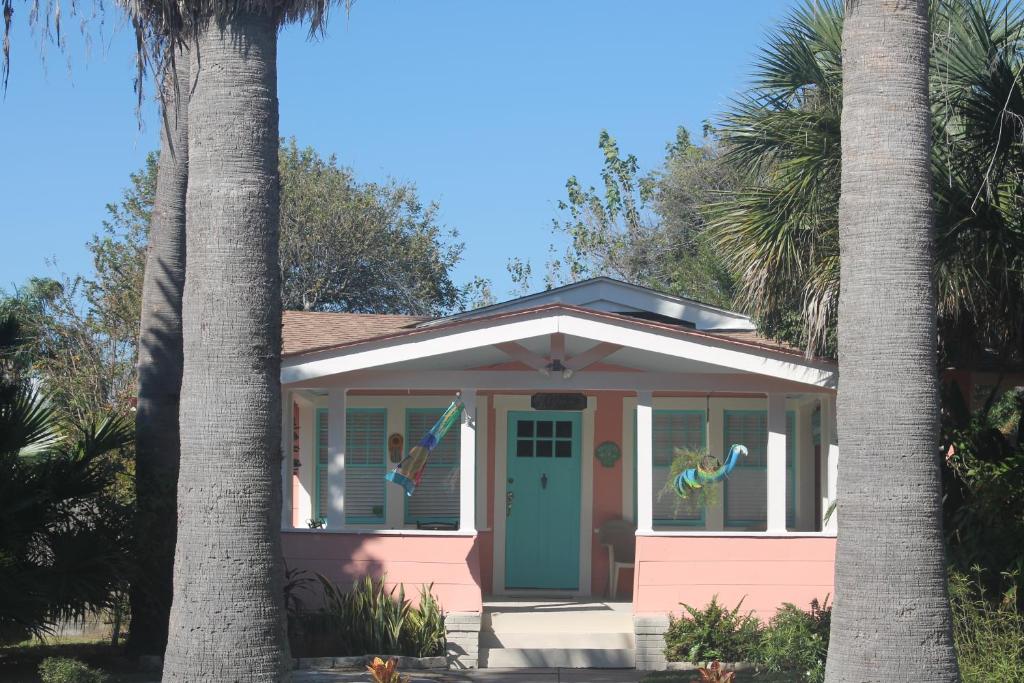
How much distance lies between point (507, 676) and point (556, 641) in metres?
0.82

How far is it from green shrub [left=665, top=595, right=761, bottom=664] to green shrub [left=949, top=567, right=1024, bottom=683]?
93.6 inches

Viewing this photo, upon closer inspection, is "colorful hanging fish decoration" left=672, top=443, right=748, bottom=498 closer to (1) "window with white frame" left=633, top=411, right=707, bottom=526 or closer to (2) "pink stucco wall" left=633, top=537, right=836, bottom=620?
(2) "pink stucco wall" left=633, top=537, right=836, bottom=620

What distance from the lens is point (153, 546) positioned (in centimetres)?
1087

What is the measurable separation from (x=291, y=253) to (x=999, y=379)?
24.4m

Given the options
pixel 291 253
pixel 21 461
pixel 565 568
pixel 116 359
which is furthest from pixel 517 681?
pixel 291 253

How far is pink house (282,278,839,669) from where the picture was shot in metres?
11.8

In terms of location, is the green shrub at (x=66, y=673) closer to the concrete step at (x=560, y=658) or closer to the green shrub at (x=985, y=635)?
the concrete step at (x=560, y=658)

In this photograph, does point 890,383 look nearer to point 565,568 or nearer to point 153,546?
point 153,546

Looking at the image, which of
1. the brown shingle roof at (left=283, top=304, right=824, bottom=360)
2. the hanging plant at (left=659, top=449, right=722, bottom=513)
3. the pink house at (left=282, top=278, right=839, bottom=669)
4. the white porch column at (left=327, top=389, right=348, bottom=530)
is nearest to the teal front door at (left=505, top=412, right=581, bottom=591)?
the pink house at (left=282, top=278, right=839, bottom=669)

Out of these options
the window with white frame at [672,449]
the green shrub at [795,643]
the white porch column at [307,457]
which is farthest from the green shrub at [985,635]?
the white porch column at [307,457]

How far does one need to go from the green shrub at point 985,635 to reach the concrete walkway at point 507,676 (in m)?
3.09

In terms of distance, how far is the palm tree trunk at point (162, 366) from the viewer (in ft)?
36.2

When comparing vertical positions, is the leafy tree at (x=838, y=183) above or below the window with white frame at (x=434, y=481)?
above

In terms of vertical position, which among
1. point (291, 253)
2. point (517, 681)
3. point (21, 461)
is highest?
point (291, 253)
